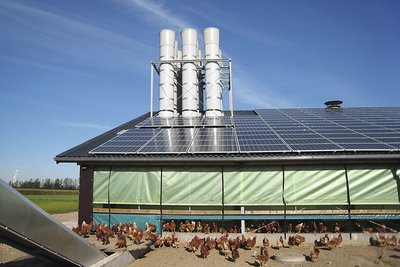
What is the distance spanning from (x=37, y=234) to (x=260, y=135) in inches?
375

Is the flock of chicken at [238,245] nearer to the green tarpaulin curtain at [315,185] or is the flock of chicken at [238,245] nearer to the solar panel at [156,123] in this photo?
the green tarpaulin curtain at [315,185]

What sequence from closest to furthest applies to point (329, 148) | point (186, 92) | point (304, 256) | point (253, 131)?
point (304, 256) → point (329, 148) → point (253, 131) → point (186, 92)

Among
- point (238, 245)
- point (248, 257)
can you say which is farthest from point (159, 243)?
point (248, 257)

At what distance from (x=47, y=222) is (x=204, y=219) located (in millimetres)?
6442

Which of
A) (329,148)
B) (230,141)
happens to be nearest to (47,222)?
(230,141)

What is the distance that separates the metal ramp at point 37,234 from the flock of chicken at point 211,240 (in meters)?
1.68

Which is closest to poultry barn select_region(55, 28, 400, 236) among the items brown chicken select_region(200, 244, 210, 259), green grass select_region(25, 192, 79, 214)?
brown chicken select_region(200, 244, 210, 259)

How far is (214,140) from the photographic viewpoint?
1286cm

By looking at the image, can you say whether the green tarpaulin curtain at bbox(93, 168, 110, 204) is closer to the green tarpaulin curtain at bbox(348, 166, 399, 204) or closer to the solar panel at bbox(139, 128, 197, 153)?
the solar panel at bbox(139, 128, 197, 153)

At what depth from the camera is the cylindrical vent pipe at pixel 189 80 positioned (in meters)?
19.5

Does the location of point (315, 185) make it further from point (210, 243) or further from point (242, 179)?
point (210, 243)

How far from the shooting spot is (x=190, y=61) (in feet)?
Answer: 64.5

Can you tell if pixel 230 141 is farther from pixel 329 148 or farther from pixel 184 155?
pixel 329 148

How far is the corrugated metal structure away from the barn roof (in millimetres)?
39
